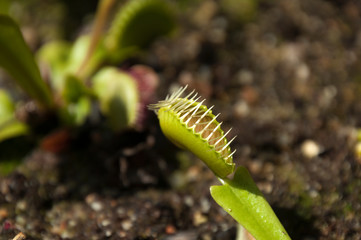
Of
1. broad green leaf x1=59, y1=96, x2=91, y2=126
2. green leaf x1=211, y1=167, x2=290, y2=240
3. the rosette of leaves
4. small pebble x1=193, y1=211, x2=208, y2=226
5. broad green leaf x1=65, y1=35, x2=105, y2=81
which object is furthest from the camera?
broad green leaf x1=65, y1=35, x2=105, y2=81

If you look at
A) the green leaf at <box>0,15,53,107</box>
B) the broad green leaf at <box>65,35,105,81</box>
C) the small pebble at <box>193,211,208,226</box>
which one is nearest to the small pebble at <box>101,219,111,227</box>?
the small pebble at <box>193,211,208,226</box>

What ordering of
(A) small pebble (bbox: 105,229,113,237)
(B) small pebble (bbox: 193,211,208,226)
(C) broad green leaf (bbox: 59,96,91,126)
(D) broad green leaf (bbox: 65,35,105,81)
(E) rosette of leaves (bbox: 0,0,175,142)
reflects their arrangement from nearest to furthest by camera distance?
(A) small pebble (bbox: 105,229,113,237)
(B) small pebble (bbox: 193,211,208,226)
(E) rosette of leaves (bbox: 0,0,175,142)
(C) broad green leaf (bbox: 59,96,91,126)
(D) broad green leaf (bbox: 65,35,105,81)

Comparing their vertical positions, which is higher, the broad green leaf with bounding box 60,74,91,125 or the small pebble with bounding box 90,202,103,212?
the broad green leaf with bounding box 60,74,91,125

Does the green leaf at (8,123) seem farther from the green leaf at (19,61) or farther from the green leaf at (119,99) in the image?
the green leaf at (119,99)

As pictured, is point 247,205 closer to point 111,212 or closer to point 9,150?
point 111,212

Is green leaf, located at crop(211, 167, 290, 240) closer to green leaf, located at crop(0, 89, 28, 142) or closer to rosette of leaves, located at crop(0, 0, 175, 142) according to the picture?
rosette of leaves, located at crop(0, 0, 175, 142)

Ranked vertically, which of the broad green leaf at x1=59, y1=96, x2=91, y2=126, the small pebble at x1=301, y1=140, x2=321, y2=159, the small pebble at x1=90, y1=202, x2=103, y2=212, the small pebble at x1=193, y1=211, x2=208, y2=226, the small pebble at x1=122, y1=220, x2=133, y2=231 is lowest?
the small pebble at x1=90, y1=202, x2=103, y2=212

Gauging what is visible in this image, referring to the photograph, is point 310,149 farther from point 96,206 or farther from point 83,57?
point 83,57

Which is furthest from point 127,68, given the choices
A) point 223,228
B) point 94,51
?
point 223,228
